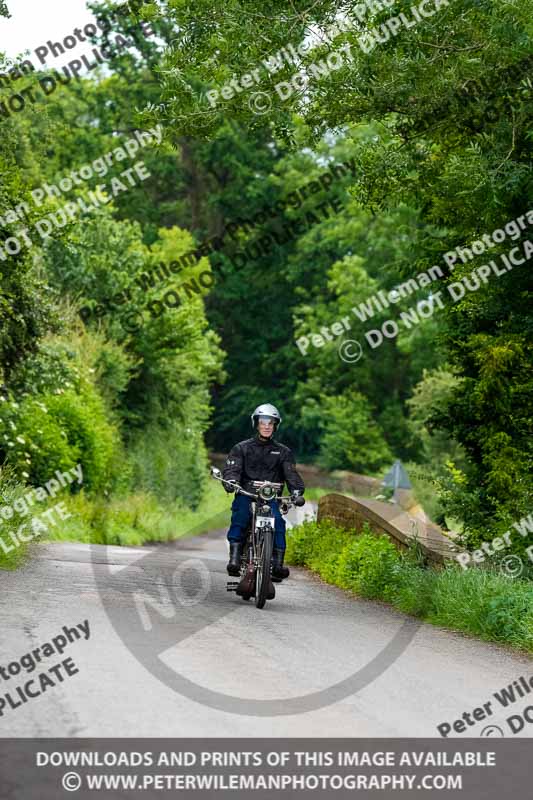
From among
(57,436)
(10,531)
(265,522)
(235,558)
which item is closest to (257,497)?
(265,522)

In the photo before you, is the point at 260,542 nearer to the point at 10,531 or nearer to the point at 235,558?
the point at 235,558

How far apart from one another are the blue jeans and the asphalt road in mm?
661

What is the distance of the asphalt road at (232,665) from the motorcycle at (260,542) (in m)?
0.19

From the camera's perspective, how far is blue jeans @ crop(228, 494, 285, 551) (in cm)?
1269

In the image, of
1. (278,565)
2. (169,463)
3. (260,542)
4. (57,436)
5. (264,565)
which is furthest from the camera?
(169,463)

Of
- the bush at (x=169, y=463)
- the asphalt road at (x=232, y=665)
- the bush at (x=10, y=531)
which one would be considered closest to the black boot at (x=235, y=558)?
the asphalt road at (x=232, y=665)

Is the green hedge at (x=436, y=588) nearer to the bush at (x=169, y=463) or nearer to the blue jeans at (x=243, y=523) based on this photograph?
the blue jeans at (x=243, y=523)

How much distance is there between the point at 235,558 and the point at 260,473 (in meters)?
0.92

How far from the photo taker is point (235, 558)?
1266 centimetres

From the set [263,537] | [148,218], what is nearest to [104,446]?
[263,537]

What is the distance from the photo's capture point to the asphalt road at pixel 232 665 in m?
6.79

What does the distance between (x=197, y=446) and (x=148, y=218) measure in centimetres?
2307

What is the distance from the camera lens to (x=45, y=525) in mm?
19969
